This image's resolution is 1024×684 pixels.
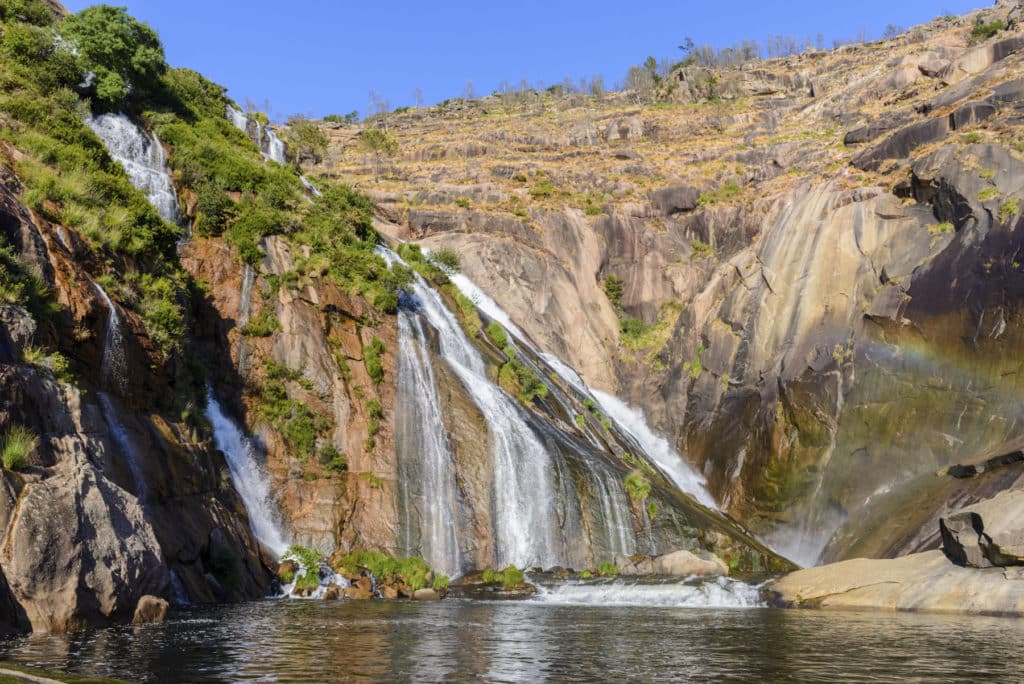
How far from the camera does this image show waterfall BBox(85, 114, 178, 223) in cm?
3556

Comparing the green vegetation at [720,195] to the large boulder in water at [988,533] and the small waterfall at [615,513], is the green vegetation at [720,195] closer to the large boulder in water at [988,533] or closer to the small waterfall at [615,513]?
the small waterfall at [615,513]

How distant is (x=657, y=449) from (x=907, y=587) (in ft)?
86.0

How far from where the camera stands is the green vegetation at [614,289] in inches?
2418

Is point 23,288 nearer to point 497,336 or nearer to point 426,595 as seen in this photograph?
point 426,595

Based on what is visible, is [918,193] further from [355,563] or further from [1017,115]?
[355,563]

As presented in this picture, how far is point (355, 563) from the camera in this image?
2755 cm

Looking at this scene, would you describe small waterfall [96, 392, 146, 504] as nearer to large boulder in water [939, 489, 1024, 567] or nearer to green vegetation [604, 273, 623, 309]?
large boulder in water [939, 489, 1024, 567]

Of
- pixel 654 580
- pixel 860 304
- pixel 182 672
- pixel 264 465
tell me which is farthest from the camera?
pixel 860 304

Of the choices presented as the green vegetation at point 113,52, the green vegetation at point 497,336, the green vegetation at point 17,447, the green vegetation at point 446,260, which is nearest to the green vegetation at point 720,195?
the green vegetation at point 446,260

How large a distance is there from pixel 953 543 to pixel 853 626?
271 inches

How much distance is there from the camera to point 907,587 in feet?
71.2

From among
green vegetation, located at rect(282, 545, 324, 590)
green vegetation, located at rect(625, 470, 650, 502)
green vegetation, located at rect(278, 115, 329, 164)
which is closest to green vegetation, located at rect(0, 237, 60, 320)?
green vegetation, located at rect(282, 545, 324, 590)

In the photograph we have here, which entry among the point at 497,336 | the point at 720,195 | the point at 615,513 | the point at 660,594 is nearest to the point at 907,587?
the point at 660,594

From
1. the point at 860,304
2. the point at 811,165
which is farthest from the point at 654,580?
A: the point at 811,165
